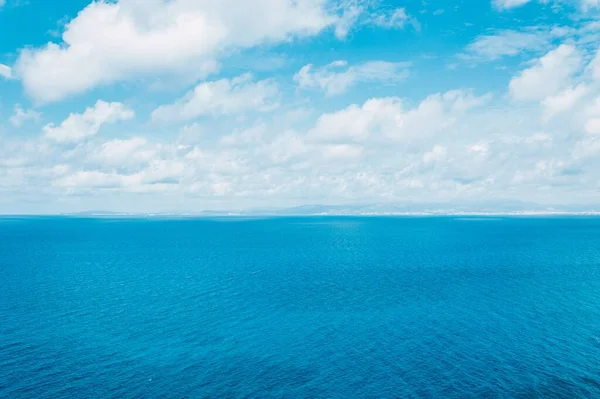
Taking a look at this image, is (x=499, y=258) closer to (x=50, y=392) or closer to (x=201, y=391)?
(x=201, y=391)

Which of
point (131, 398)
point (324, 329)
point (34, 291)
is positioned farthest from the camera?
point (34, 291)

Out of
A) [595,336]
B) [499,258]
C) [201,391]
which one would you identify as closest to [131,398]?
[201,391]

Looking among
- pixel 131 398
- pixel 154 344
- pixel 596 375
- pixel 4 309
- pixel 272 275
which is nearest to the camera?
pixel 131 398

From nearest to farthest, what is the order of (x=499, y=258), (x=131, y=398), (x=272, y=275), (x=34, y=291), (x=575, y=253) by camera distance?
(x=131, y=398) → (x=34, y=291) → (x=272, y=275) → (x=499, y=258) → (x=575, y=253)

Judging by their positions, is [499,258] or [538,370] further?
[499,258]

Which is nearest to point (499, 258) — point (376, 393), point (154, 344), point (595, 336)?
point (595, 336)

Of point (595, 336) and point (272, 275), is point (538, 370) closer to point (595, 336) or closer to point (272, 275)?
point (595, 336)
